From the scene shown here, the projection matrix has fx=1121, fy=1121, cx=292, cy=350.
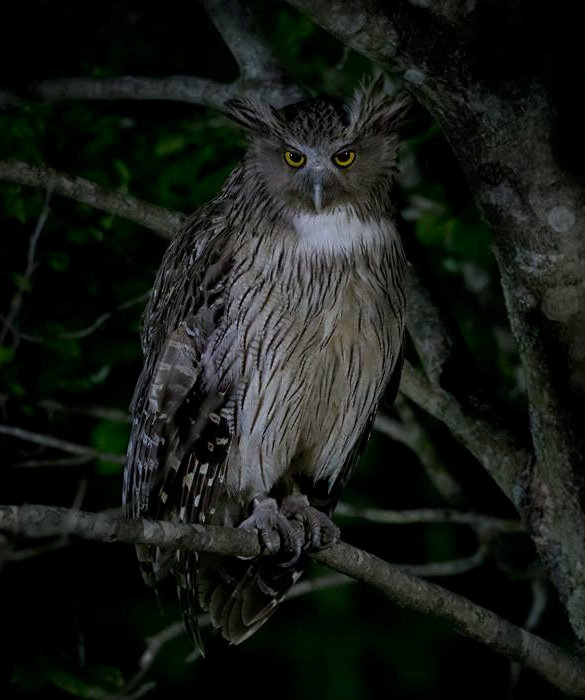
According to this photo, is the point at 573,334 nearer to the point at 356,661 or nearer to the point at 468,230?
the point at 468,230

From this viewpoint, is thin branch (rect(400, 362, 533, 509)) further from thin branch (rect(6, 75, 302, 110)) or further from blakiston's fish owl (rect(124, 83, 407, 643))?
thin branch (rect(6, 75, 302, 110))

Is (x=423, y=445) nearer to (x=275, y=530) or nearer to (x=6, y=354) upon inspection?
(x=275, y=530)

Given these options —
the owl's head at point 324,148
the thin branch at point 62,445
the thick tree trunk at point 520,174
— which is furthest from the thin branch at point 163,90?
the thin branch at point 62,445

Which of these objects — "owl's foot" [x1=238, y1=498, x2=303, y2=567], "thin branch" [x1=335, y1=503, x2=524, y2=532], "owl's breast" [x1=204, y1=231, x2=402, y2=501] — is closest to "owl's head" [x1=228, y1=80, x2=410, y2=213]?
"owl's breast" [x1=204, y1=231, x2=402, y2=501]

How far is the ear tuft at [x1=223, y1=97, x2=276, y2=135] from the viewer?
3.08m

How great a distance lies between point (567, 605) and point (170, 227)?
152cm

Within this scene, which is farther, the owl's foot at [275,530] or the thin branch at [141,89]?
the thin branch at [141,89]

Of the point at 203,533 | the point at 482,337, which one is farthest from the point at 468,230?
the point at 203,533

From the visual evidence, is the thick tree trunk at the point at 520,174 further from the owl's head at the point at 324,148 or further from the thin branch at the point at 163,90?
the thin branch at the point at 163,90

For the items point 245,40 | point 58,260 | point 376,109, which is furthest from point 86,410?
point 376,109

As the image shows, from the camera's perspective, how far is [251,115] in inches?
124

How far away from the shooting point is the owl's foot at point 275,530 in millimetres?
2975

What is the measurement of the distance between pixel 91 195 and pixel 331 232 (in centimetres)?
67

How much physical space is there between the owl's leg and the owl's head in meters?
0.87
